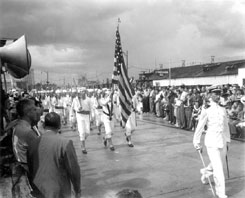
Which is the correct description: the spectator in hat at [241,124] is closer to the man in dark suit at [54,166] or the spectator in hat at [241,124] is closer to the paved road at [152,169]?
the paved road at [152,169]

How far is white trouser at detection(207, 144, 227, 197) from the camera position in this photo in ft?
16.2

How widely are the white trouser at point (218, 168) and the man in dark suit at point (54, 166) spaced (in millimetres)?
2736

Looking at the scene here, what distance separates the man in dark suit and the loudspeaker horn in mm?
1330

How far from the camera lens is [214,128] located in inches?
210

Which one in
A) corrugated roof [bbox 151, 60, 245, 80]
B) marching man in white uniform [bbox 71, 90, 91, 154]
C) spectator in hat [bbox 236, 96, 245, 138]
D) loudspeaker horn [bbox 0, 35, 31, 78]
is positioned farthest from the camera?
corrugated roof [bbox 151, 60, 245, 80]

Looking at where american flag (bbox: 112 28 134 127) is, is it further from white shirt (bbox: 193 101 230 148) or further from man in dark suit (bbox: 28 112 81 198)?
man in dark suit (bbox: 28 112 81 198)

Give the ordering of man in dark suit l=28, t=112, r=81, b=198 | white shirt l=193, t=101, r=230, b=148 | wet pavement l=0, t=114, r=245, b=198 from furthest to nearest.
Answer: wet pavement l=0, t=114, r=245, b=198 < white shirt l=193, t=101, r=230, b=148 < man in dark suit l=28, t=112, r=81, b=198

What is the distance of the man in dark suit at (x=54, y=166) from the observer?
3.21 metres

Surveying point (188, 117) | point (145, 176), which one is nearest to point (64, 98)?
point (188, 117)

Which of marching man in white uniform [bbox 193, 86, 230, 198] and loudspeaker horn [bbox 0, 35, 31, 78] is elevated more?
loudspeaker horn [bbox 0, 35, 31, 78]

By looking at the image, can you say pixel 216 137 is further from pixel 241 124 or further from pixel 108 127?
pixel 241 124

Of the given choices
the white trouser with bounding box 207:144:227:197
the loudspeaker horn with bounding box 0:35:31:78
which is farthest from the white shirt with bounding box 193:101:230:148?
the loudspeaker horn with bounding box 0:35:31:78

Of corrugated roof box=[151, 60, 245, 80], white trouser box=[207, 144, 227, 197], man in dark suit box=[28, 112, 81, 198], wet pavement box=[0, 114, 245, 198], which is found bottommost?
wet pavement box=[0, 114, 245, 198]

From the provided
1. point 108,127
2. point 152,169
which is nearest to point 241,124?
point 108,127
